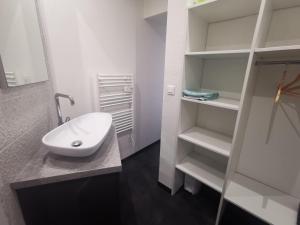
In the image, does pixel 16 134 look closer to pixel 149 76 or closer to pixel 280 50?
pixel 280 50

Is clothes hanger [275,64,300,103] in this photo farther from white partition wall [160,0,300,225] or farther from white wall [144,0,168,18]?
white wall [144,0,168,18]

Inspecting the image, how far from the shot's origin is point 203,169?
4.85ft

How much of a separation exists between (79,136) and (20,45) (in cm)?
68

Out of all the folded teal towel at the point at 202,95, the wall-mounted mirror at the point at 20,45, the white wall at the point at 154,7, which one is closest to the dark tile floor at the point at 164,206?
the folded teal towel at the point at 202,95

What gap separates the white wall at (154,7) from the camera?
5.58 feet

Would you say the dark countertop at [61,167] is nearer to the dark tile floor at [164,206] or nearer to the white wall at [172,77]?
the white wall at [172,77]

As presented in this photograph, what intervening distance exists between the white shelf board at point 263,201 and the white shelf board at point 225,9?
1.40 meters

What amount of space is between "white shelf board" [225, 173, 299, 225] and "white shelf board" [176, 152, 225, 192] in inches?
4.0

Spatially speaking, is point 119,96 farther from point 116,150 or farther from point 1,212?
point 1,212

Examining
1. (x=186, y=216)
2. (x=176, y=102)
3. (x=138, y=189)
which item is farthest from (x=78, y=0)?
(x=186, y=216)

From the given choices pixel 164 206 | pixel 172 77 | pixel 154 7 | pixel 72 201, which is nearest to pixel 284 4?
pixel 172 77

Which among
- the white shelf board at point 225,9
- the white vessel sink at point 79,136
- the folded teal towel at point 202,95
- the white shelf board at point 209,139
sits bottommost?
the white shelf board at point 209,139

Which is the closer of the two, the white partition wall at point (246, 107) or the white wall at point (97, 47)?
the white partition wall at point (246, 107)

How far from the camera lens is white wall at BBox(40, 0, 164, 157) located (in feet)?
4.29
